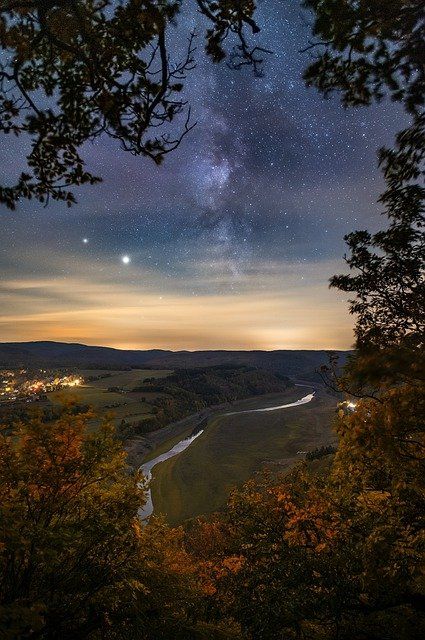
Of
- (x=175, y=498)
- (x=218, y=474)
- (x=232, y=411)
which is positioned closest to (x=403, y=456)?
(x=175, y=498)

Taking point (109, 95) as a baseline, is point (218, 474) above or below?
below

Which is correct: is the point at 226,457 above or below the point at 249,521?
below

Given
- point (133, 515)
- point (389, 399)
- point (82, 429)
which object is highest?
point (389, 399)

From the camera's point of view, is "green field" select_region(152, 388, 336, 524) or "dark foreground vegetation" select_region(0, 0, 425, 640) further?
"green field" select_region(152, 388, 336, 524)

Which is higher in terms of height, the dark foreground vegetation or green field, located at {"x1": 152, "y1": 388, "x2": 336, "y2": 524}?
the dark foreground vegetation

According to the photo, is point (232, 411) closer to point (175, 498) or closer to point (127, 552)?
point (175, 498)
